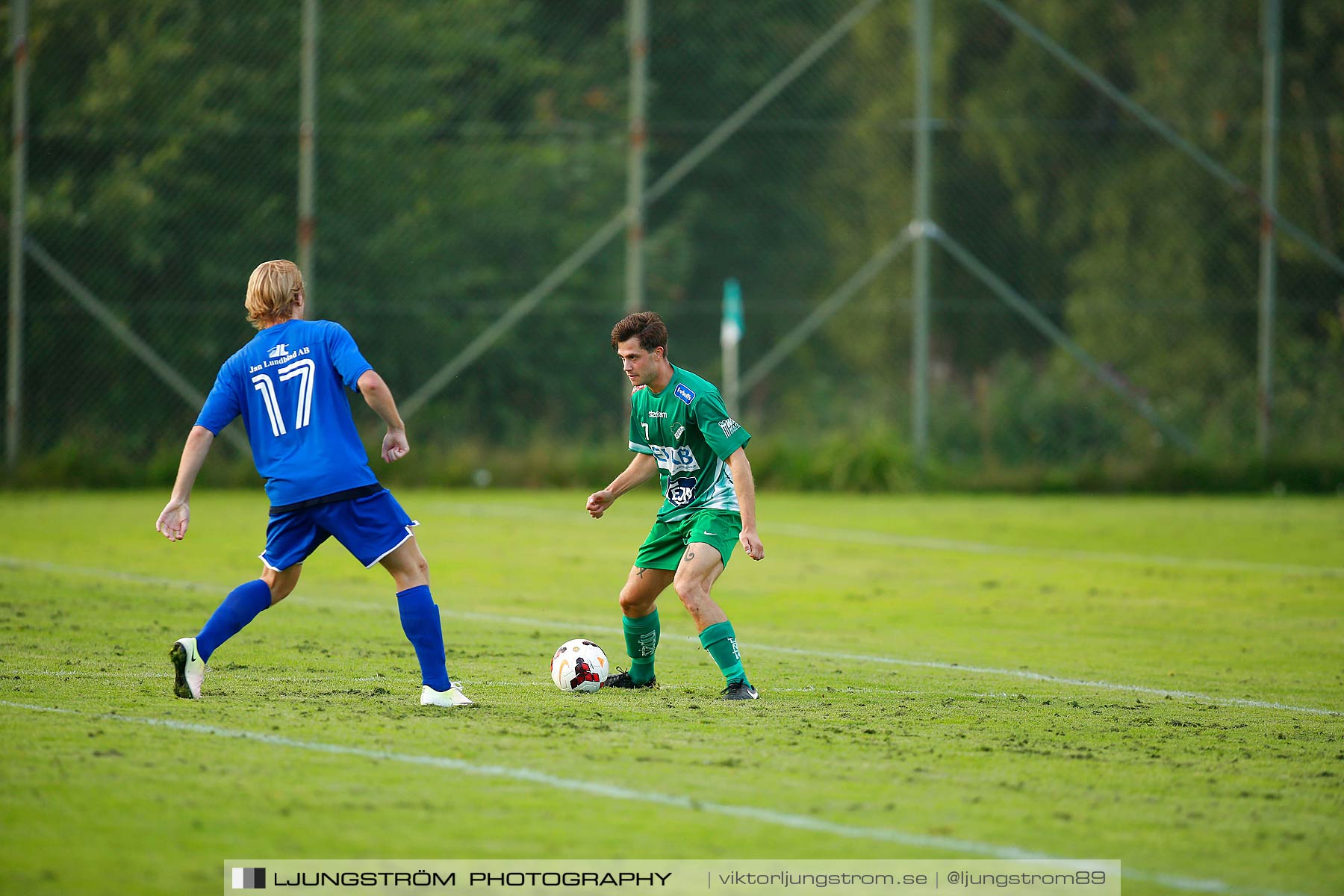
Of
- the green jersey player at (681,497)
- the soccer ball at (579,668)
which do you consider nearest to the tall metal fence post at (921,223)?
the green jersey player at (681,497)

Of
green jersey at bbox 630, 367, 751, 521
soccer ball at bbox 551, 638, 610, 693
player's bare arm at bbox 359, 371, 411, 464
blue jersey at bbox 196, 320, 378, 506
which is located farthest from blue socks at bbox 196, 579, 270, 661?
green jersey at bbox 630, 367, 751, 521

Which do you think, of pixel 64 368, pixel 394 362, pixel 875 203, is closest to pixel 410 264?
pixel 394 362

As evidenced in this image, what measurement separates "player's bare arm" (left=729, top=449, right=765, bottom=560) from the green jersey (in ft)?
0.19

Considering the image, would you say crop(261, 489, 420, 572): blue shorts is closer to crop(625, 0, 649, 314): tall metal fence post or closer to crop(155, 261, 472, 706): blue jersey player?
crop(155, 261, 472, 706): blue jersey player

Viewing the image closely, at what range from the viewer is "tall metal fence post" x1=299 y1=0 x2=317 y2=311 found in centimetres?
1939

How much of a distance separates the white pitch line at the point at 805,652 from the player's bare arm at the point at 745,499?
5.68ft

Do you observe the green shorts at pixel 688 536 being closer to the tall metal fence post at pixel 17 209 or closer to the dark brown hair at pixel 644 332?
the dark brown hair at pixel 644 332

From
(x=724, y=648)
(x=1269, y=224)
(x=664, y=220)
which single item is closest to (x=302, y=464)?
(x=724, y=648)

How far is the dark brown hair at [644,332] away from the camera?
22.5 feet

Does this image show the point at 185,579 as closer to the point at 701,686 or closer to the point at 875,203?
the point at 701,686

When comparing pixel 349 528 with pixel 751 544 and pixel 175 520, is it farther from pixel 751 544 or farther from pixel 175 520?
pixel 751 544

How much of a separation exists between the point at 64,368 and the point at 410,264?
4726 mm

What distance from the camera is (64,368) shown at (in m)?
19.6

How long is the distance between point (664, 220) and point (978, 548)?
511 inches
